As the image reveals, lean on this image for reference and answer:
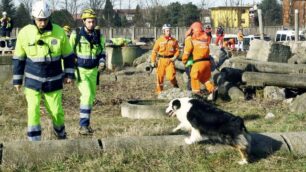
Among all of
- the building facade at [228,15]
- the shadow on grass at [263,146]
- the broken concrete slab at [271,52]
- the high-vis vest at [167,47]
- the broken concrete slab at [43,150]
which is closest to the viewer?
the broken concrete slab at [43,150]

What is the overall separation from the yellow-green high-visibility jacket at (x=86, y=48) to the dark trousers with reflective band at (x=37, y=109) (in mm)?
1246

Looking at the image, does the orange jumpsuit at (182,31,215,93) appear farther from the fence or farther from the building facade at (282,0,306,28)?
the building facade at (282,0,306,28)

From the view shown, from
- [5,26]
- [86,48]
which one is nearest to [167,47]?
[86,48]

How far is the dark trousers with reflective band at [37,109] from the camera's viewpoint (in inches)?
277

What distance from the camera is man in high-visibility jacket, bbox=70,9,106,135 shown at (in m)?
8.31

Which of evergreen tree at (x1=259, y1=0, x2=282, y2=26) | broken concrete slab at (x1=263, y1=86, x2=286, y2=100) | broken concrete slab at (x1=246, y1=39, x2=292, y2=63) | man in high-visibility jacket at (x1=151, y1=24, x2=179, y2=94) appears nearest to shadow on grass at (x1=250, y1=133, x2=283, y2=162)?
broken concrete slab at (x1=263, y1=86, x2=286, y2=100)

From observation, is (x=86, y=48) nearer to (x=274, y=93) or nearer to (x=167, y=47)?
(x=274, y=93)

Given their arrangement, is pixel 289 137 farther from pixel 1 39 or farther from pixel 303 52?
pixel 1 39

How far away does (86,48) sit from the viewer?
841 cm

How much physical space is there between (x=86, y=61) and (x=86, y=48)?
205 millimetres

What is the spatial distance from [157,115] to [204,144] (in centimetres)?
361

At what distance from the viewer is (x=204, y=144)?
274 inches

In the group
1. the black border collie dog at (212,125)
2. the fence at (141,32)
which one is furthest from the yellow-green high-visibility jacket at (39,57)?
the fence at (141,32)

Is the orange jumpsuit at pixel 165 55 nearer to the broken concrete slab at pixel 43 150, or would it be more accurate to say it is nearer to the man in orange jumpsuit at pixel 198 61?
the man in orange jumpsuit at pixel 198 61
